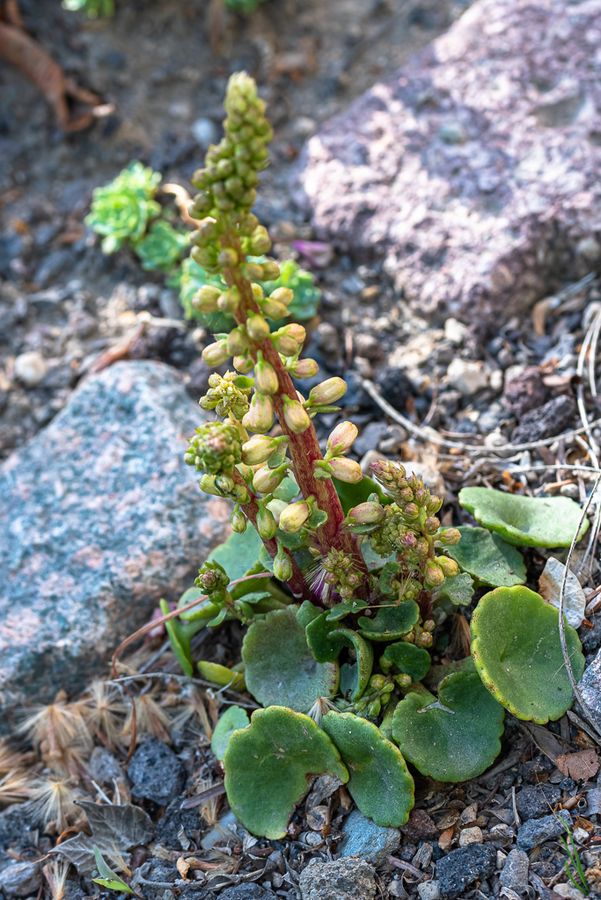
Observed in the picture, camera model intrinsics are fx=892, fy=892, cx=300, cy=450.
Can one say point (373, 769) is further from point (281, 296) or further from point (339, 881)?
point (281, 296)

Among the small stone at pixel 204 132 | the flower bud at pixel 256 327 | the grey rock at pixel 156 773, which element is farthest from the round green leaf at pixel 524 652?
the small stone at pixel 204 132

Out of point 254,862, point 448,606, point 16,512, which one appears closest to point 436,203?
point 448,606

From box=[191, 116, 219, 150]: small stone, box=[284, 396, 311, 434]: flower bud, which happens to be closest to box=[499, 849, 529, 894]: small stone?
box=[284, 396, 311, 434]: flower bud

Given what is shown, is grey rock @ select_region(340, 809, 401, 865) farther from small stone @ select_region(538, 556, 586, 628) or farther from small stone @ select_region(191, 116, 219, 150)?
small stone @ select_region(191, 116, 219, 150)

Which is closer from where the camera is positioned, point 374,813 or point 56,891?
point 374,813

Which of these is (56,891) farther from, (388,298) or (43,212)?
(43,212)

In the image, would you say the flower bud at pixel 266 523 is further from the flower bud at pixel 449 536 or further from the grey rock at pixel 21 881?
the grey rock at pixel 21 881

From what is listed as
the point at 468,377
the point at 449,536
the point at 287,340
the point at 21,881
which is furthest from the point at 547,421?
the point at 21,881
